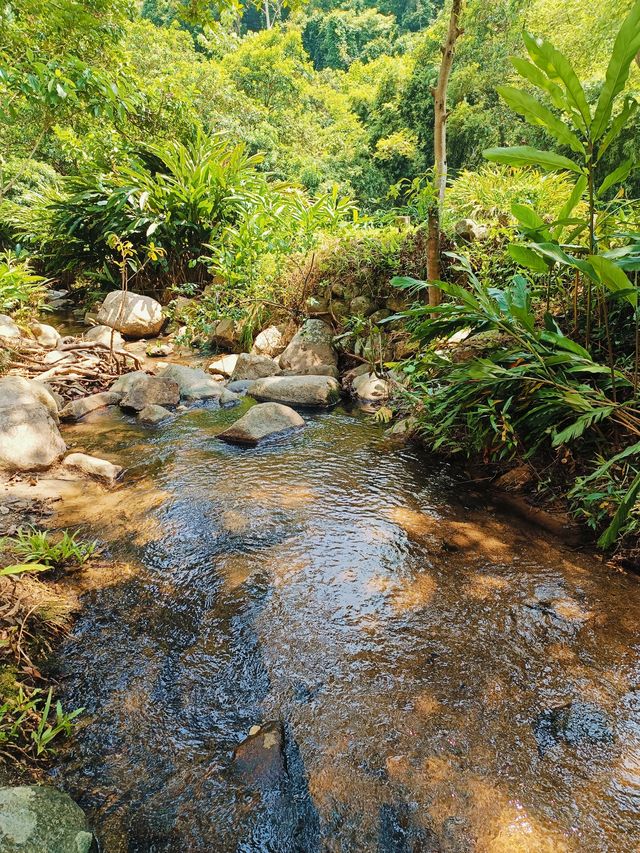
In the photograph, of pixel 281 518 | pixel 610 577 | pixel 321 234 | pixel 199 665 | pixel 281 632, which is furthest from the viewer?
pixel 321 234

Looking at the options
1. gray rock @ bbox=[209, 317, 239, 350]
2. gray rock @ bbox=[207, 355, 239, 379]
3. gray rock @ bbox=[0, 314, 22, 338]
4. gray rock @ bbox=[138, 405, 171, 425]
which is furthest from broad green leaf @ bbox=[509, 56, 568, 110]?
gray rock @ bbox=[0, 314, 22, 338]

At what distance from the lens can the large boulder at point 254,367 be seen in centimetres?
546

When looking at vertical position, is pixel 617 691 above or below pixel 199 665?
above

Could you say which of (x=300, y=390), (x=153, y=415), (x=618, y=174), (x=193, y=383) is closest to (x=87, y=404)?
(x=153, y=415)

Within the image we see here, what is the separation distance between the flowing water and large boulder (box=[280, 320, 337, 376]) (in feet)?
9.04

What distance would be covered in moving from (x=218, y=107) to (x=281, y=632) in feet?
54.0

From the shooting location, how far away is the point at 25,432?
3.28 m

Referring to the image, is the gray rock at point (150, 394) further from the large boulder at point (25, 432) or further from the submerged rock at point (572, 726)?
the submerged rock at point (572, 726)

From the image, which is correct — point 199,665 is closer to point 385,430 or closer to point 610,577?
point 610,577

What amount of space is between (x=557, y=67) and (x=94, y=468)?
3.35 meters

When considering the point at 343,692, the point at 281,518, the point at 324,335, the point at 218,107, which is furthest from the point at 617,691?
the point at 218,107

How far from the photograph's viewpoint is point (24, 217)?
9.03 meters

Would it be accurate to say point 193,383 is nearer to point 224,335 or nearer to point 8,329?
point 224,335

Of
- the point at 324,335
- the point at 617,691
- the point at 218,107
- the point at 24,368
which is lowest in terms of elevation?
the point at 24,368
